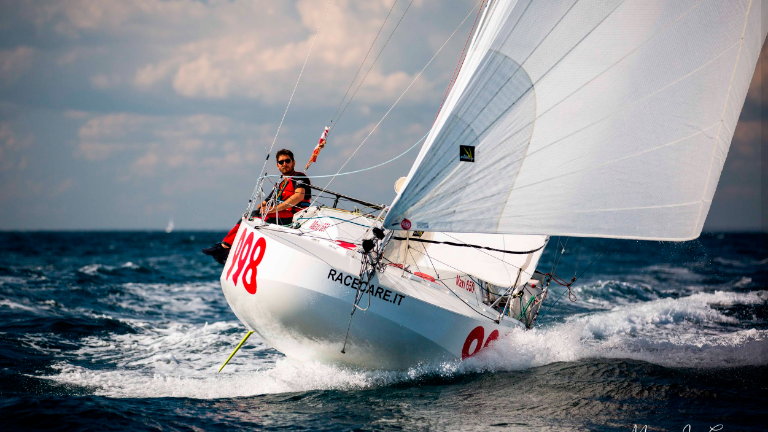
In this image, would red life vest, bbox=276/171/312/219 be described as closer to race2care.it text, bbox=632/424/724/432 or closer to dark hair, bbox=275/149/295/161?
dark hair, bbox=275/149/295/161

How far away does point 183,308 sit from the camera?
1194 centimetres

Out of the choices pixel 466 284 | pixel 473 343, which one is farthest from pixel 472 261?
pixel 473 343

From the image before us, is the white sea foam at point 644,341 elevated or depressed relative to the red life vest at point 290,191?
depressed

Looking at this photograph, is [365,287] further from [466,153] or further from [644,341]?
[644,341]

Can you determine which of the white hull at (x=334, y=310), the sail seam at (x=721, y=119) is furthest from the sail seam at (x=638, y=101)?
the white hull at (x=334, y=310)

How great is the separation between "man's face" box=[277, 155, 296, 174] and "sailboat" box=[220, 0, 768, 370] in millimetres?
1038

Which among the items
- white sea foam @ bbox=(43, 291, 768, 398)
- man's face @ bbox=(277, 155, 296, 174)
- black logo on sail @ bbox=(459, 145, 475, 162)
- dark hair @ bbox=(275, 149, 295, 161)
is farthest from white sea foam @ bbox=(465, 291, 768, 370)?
dark hair @ bbox=(275, 149, 295, 161)

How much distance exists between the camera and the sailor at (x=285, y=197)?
6281mm

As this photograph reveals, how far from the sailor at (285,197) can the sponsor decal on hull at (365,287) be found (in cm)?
149

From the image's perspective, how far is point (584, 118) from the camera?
5289mm

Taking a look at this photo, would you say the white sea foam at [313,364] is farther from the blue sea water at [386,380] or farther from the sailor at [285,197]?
the sailor at [285,197]

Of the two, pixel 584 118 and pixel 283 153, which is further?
pixel 283 153

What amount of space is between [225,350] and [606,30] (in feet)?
21.0

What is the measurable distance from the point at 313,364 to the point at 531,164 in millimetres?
2854
